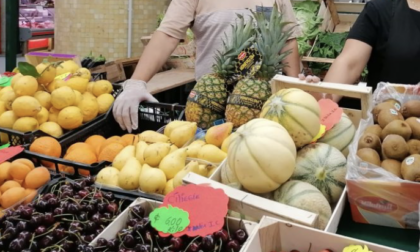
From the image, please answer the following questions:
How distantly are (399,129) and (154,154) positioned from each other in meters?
0.82

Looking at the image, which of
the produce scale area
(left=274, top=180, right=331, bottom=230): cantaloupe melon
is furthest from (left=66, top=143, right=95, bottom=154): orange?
(left=274, top=180, right=331, bottom=230): cantaloupe melon

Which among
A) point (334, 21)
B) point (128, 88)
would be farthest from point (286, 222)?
point (334, 21)

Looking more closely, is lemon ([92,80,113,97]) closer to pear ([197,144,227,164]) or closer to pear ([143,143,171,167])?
pear ([143,143,171,167])

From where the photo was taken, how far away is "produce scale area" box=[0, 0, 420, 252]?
112cm

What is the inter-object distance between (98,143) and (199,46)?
1.09 metres

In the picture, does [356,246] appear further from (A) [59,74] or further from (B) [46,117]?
(A) [59,74]

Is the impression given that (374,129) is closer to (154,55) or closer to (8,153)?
(8,153)

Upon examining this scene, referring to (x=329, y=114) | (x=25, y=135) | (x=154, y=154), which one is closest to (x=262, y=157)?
(x=329, y=114)

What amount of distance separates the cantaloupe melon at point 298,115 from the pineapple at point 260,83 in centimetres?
45

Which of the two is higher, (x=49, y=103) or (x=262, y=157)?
(x=262, y=157)

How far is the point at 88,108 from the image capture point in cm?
216

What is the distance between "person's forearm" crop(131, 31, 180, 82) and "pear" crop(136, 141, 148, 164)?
85 centimetres

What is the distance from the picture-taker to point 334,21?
16.5ft

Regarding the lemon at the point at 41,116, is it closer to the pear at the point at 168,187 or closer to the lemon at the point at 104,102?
the lemon at the point at 104,102
